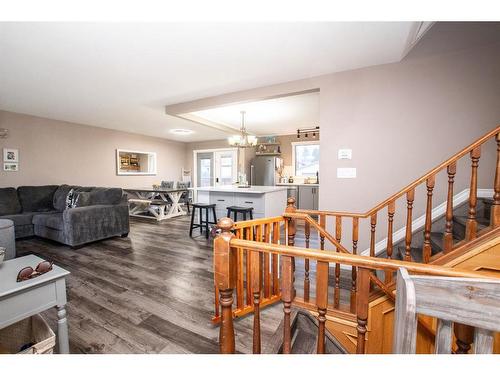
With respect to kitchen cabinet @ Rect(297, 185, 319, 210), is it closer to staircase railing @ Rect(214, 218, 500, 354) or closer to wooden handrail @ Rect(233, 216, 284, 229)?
wooden handrail @ Rect(233, 216, 284, 229)

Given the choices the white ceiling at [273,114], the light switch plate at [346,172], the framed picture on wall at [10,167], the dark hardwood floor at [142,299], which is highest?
the white ceiling at [273,114]

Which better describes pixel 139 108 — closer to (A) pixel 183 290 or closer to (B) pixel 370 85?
Answer: (A) pixel 183 290

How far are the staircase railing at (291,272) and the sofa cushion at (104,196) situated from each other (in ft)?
12.3

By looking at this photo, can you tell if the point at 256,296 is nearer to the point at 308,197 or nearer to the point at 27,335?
the point at 27,335

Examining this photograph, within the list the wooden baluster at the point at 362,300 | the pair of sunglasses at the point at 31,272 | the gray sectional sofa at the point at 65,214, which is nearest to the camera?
the wooden baluster at the point at 362,300

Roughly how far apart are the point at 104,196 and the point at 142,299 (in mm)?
2636

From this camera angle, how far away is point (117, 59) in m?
2.35

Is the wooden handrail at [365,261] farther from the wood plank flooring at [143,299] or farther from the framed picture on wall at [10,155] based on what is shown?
the framed picture on wall at [10,155]

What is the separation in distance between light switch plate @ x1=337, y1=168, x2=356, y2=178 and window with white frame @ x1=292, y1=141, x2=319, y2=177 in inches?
154

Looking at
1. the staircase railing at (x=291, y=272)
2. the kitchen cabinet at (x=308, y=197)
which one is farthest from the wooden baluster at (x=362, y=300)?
the kitchen cabinet at (x=308, y=197)

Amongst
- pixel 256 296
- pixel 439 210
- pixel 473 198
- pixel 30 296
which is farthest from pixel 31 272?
pixel 439 210

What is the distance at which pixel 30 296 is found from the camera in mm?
1190

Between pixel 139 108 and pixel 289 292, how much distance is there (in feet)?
14.5

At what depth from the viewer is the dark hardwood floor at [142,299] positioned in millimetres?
1552
